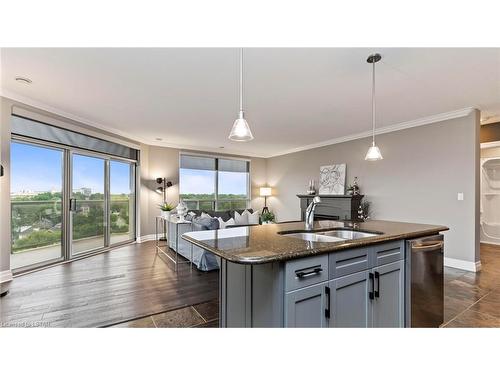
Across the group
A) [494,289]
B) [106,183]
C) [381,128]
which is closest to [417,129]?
[381,128]

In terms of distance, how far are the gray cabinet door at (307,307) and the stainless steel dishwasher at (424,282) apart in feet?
3.12

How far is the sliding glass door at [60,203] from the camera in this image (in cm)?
372

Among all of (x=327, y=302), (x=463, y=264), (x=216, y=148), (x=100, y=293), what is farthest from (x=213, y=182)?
(x=327, y=302)

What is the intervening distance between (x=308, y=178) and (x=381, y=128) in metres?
2.26

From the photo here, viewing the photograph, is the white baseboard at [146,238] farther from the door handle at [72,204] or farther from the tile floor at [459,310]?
the tile floor at [459,310]

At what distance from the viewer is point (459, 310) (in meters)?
2.52

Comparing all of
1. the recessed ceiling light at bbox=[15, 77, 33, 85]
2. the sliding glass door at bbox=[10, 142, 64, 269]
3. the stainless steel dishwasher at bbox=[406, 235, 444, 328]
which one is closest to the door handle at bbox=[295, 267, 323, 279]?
the stainless steel dishwasher at bbox=[406, 235, 444, 328]

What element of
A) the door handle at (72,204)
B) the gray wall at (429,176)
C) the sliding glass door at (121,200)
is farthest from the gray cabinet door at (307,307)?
the sliding glass door at (121,200)

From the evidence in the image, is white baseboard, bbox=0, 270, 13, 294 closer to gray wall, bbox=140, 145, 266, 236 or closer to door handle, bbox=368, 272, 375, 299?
gray wall, bbox=140, 145, 266, 236

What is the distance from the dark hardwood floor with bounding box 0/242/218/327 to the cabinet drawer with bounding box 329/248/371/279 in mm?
1719

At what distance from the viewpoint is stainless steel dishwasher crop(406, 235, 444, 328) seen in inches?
78.2

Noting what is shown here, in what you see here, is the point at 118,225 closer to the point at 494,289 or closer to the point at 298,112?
the point at 298,112

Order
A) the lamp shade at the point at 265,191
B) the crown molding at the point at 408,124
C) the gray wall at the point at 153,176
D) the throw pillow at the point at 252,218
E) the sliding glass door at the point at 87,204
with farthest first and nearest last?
the lamp shade at the point at 265,191, the gray wall at the point at 153,176, the throw pillow at the point at 252,218, the sliding glass door at the point at 87,204, the crown molding at the point at 408,124

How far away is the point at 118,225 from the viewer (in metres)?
5.54
